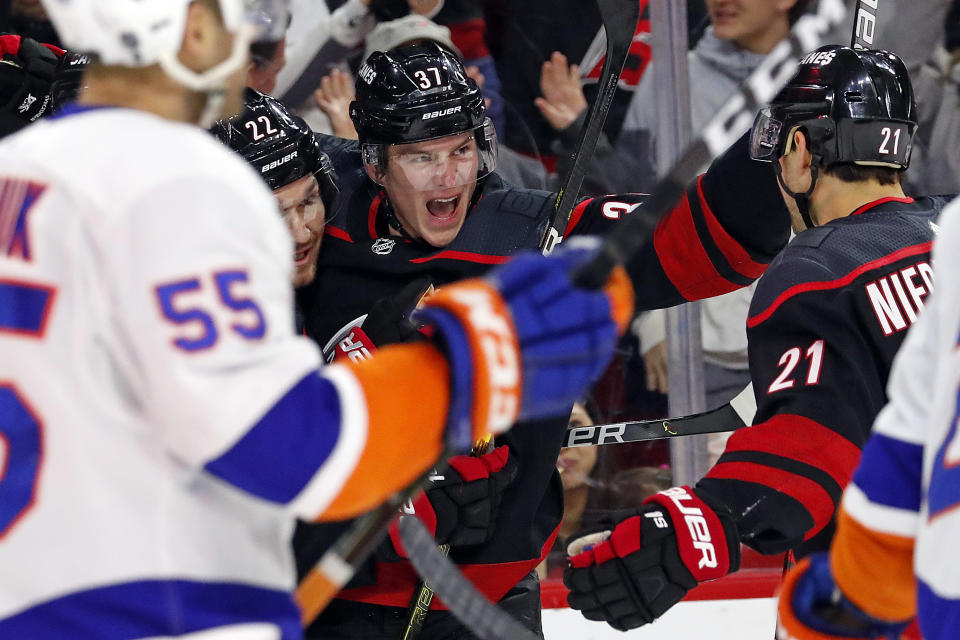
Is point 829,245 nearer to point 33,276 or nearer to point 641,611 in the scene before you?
point 641,611

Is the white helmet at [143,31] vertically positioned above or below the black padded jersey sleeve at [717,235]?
above

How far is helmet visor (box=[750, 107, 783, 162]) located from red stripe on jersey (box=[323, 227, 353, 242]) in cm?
77

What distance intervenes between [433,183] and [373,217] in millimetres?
156

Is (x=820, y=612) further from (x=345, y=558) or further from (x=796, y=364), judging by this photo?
(x=796, y=364)

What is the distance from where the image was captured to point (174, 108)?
115 centimetres

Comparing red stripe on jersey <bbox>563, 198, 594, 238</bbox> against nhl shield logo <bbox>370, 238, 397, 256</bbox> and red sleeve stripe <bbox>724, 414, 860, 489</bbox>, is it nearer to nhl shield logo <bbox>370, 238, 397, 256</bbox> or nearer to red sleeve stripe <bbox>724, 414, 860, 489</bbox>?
nhl shield logo <bbox>370, 238, 397, 256</bbox>

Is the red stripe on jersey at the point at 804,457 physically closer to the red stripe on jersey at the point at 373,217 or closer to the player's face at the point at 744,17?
the red stripe on jersey at the point at 373,217

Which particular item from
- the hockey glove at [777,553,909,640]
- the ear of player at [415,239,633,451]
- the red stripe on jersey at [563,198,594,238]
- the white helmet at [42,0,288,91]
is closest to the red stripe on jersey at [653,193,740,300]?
the red stripe on jersey at [563,198,594,238]

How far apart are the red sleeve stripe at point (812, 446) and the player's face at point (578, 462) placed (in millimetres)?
1770

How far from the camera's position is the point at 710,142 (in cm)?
127

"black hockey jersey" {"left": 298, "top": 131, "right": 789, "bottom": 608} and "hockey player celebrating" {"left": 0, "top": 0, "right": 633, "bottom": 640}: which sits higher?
"hockey player celebrating" {"left": 0, "top": 0, "right": 633, "bottom": 640}

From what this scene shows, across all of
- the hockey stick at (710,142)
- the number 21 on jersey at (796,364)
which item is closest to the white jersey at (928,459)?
the hockey stick at (710,142)

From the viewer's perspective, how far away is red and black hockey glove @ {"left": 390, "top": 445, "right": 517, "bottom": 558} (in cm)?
217

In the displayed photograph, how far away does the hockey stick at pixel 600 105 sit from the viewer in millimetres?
2203
